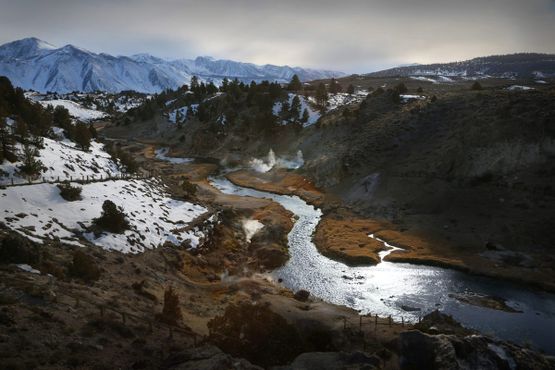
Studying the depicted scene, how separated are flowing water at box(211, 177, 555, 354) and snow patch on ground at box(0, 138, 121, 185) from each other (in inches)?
1092

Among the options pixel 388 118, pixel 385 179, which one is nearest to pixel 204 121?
pixel 388 118

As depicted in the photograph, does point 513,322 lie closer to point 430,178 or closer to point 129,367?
point 129,367

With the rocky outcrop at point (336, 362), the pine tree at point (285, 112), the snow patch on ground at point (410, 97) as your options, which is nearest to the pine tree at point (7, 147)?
the rocky outcrop at point (336, 362)

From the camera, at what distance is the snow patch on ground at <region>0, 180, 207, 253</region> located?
112ft

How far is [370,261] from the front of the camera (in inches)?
1913

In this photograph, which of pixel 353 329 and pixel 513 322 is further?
pixel 513 322

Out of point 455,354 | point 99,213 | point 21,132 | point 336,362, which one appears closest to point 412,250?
point 455,354

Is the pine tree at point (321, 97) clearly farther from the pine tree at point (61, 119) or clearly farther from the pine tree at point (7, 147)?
the pine tree at point (7, 147)

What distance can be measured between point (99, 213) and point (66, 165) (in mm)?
12831

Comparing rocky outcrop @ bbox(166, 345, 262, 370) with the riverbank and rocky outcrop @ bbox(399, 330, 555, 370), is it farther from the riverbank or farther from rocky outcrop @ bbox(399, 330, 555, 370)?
the riverbank

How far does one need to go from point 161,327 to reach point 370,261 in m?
29.6

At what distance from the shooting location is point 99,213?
136 feet

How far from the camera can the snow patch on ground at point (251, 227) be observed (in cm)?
5664

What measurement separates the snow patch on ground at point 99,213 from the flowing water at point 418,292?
46.2ft
